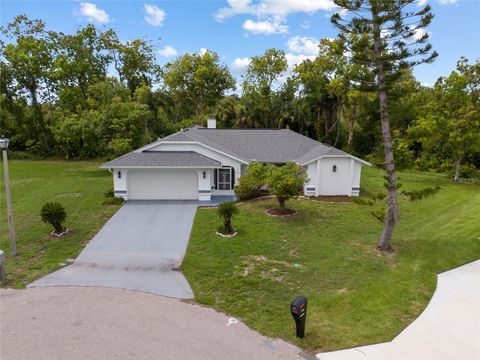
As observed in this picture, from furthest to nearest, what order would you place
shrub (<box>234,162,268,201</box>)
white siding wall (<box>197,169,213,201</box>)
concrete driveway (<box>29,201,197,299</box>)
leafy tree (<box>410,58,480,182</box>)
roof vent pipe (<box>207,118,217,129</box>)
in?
roof vent pipe (<box>207,118,217,129</box>)
leafy tree (<box>410,58,480,182</box>)
white siding wall (<box>197,169,213,201</box>)
shrub (<box>234,162,268,201</box>)
concrete driveway (<box>29,201,197,299</box>)

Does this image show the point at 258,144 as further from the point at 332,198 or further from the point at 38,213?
the point at 38,213

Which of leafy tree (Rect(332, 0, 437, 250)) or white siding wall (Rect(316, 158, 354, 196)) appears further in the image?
white siding wall (Rect(316, 158, 354, 196))

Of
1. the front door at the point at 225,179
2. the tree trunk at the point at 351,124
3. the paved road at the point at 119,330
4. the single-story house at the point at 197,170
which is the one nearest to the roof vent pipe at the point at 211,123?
the single-story house at the point at 197,170

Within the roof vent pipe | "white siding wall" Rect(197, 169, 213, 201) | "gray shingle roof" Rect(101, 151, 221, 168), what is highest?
the roof vent pipe

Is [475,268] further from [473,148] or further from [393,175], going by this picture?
[473,148]

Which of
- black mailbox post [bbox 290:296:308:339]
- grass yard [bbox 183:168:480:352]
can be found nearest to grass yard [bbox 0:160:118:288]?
grass yard [bbox 183:168:480:352]

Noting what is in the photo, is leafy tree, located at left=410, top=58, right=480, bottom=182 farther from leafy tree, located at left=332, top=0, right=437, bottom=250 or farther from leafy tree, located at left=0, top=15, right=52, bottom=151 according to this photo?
leafy tree, located at left=0, top=15, right=52, bottom=151
